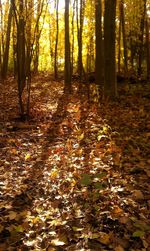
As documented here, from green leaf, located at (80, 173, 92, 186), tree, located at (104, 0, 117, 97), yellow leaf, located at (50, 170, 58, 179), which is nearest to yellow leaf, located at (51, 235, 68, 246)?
green leaf, located at (80, 173, 92, 186)

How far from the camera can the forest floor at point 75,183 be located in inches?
144

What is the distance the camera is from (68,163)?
5930 millimetres

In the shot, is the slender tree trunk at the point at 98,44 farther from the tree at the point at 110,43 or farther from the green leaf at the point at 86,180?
the green leaf at the point at 86,180

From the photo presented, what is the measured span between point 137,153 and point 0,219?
3108mm

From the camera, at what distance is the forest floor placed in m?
3.65

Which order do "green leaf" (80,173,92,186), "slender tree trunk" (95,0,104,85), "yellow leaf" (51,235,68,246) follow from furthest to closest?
"slender tree trunk" (95,0,104,85), "green leaf" (80,173,92,186), "yellow leaf" (51,235,68,246)

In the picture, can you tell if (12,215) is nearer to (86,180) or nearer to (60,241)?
(60,241)

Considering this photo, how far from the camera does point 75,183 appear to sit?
497cm

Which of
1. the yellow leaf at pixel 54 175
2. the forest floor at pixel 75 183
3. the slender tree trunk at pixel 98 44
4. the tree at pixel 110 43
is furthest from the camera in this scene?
the slender tree trunk at pixel 98 44

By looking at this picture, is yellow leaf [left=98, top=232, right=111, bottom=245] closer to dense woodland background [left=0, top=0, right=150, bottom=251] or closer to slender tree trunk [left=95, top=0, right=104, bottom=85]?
dense woodland background [left=0, top=0, right=150, bottom=251]

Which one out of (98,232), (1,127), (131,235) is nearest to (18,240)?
(98,232)

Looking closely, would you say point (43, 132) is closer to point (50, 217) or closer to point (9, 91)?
point (50, 217)

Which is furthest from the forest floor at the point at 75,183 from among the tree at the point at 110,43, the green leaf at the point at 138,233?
the tree at the point at 110,43

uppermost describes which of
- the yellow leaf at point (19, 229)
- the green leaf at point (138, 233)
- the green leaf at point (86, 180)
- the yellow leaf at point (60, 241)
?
the green leaf at point (86, 180)
